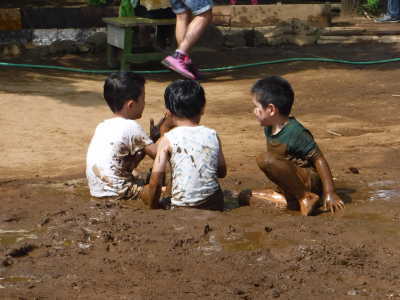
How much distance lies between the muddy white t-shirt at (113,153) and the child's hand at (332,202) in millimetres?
1249

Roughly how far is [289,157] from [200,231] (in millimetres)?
948

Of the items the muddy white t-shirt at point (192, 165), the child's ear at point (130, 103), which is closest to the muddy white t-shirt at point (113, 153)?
the child's ear at point (130, 103)

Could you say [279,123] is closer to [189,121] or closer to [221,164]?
[221,164]

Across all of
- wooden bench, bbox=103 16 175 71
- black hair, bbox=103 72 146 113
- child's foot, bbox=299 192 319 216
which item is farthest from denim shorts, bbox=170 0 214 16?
child's foot, bbox=299 192 319 216

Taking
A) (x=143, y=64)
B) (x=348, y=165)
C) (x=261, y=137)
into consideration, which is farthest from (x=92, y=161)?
(x=143, y=64)

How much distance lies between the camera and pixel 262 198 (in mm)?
5023

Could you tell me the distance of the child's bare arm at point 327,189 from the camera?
15.8ft

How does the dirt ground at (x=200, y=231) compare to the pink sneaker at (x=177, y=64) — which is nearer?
the dirt ground at (x=200, y=231)

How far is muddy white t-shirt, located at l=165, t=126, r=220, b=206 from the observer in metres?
4.75

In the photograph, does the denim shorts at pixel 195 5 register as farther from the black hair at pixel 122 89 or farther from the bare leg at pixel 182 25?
the black hair at pixel 122 89

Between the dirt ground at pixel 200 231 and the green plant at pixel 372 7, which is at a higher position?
the green plant at pixel 372 7

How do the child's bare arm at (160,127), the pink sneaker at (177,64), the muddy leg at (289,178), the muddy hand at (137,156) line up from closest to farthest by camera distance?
the muddy leg at (289,178) < the muddy hand at (137,156) < the child's bare arm at (160,127) < the pink sneaker at (177,64)

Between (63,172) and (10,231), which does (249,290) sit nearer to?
(10,231)

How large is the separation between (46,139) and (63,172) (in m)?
A: 1.13
